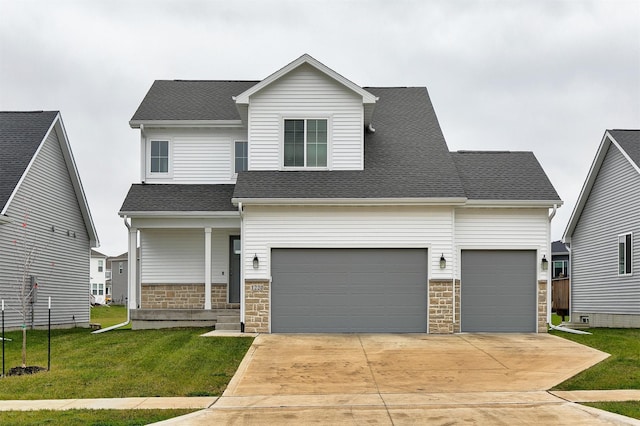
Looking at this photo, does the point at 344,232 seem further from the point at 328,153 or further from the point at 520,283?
the point at 520,283

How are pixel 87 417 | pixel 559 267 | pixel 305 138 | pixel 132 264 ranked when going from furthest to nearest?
pixel 559 267 < pixel 132 264 < pixel 305 138 < pixel 87 417

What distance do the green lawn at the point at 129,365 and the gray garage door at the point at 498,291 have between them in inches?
259

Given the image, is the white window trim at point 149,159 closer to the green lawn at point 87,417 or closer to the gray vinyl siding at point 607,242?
the green lawn at point 87,417

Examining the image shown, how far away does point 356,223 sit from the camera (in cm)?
Result: 2005

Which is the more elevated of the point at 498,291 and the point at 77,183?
the point at 77,183

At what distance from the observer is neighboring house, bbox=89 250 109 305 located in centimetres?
7488

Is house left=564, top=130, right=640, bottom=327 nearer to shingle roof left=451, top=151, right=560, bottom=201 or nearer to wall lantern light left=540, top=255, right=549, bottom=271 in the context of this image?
shingle roof left=451, top=151, right=560, bottom=201

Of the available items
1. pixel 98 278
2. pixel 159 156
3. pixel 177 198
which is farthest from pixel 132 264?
pixel 98 278

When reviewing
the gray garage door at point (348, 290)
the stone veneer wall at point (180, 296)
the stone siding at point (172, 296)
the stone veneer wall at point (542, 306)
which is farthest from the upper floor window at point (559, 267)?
the stone siding at point (172, 296)

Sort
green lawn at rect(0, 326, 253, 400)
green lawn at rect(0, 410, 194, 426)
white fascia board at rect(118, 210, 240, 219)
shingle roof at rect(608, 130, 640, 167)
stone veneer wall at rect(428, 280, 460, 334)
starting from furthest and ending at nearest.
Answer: shingle roof at rect(608, 130, 640, 167) → white fascia board at rect(118, 210, 240, 219) → stone veneer wall at rect(428, 280, 460, 334) → green lawn at rect(0, 326, 253, 400) → green lawn at rect(0, 410, 194, 426)

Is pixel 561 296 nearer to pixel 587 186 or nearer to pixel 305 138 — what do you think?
pixel 587 186

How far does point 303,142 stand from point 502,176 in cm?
613

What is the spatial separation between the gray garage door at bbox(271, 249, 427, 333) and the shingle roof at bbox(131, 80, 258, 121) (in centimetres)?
652

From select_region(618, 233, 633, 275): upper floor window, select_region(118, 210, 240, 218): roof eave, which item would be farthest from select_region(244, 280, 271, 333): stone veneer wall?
select_region(618, 233, 633, 275): upper floor window
